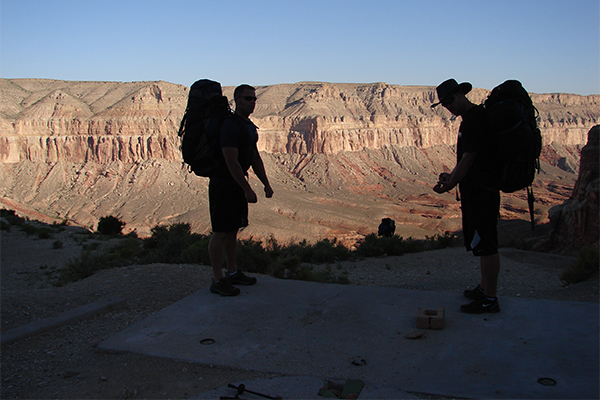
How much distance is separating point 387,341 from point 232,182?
199cm

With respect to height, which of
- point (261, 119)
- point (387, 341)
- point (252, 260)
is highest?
point (261, 119)

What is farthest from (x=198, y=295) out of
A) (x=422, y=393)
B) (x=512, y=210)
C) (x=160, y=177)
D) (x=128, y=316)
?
(x=512, y=210)

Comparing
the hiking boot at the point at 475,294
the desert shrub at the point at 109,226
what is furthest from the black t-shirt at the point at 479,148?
the desert shrub at the point at 109,226

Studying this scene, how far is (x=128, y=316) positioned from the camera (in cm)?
428

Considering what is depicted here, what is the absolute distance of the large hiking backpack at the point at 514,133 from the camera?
3350mm

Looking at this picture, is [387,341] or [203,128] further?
[203,128]

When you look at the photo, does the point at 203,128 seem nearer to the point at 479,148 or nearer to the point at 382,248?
the point at 479,148

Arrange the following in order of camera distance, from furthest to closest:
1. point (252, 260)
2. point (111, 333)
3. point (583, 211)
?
point (583, 211)
point (252, 260)
point (111, 333)

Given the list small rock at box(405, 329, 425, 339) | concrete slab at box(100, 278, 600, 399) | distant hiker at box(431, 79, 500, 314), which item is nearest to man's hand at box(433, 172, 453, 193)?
distant hiker at box(431, 79, 500, 314)

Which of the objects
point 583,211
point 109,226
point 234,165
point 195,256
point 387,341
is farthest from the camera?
point 109,226

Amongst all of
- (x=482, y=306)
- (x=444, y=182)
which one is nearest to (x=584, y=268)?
(x=482, y=306)

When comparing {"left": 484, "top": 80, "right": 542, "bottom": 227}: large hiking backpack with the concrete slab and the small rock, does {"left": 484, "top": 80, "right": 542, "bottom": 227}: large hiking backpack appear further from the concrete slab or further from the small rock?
the small rock

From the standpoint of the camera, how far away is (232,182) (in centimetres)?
424

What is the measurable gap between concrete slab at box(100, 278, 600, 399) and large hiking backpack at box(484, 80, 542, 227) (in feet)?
3.63
